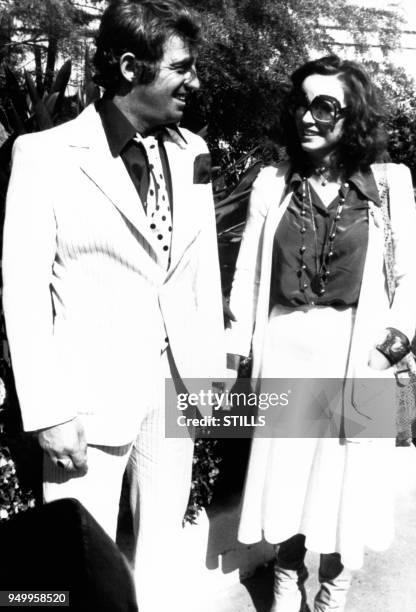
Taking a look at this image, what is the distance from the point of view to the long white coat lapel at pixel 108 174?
A: 74.1 inches

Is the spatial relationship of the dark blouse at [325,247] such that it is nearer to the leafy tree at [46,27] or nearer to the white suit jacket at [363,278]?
the white suit jacket at [363,278]

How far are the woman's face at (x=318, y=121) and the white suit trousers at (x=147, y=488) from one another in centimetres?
93

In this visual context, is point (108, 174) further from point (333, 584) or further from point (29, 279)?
point (333, 584)

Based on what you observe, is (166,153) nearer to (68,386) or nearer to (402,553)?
(68,386)

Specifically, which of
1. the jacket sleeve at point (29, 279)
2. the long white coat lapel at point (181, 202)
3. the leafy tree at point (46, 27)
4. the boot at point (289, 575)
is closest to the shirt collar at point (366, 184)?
the long white coat lapel at point (181, 202)

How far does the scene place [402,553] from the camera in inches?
134

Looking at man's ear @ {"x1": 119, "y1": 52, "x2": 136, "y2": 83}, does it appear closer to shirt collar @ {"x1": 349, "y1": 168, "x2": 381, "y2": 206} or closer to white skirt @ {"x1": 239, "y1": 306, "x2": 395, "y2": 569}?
shirt collar @ {"x1": 349, "y1": 168, "x2": 381, "y2": 206}

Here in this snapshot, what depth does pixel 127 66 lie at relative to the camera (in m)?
1.96

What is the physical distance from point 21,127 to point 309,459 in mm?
1911

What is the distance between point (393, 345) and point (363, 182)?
23.3 inches

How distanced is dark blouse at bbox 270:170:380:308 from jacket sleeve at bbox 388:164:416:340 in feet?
0.27

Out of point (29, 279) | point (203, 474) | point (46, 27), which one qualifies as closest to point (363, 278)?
point (29, 279)

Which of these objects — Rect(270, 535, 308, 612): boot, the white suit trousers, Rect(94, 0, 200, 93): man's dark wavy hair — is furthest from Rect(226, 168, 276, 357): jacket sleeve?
Rect(270, 535, 308, 612): boot

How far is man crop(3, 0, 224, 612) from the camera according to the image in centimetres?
181
